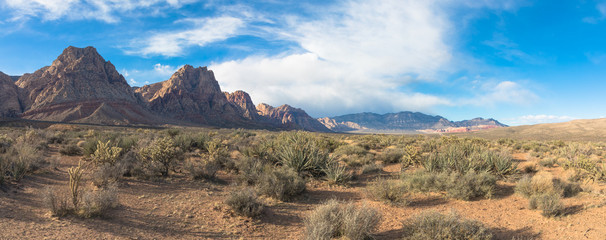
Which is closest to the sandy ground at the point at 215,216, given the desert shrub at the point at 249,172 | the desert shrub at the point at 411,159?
the desert shrub at the point at 249,172

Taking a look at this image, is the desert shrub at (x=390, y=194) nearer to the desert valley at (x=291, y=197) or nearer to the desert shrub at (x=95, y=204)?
the desert valley at (x=291, y=197)

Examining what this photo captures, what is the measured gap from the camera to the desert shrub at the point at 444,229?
14.1 ft

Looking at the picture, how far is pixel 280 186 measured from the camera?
23.2 ft

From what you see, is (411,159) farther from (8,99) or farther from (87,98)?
(8,99)

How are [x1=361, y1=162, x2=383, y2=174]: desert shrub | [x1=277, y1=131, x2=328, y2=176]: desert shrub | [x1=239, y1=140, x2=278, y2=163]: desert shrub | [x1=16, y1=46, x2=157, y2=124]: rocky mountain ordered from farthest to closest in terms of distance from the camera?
[x1=16, y1=46, x2=157, y2=124]: rocky mountain < [x1=239, y1=140, x2=278, y2=163]: desert shrub < [x1=361, y1=162, x2=383, y2=174]: desert shrub < [x1=277, y1=131, x2=328, y2=176]: desert shrub

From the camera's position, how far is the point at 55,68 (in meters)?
88.8

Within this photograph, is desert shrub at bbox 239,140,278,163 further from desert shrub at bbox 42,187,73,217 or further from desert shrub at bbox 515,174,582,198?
desert shrub at bbox 515,174,582,198

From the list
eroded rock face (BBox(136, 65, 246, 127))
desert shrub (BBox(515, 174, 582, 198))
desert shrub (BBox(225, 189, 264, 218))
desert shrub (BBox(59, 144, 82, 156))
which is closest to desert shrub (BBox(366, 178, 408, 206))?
desert shrub (BBox(225, 189, 264, 218))

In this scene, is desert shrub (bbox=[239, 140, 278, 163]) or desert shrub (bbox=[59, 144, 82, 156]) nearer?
desert shrub (bbox=[239, 140, 278, 163])

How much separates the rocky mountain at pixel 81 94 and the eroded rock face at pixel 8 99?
1.75m

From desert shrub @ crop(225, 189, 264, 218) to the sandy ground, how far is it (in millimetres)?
155

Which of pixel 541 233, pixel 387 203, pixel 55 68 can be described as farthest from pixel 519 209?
pixel 55 68

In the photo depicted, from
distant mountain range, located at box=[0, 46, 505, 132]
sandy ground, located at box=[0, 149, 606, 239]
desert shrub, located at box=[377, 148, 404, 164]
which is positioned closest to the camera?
sandy ground, located at box=[0, 149, 606, 239]

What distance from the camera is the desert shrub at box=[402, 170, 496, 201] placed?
7.05 metres
